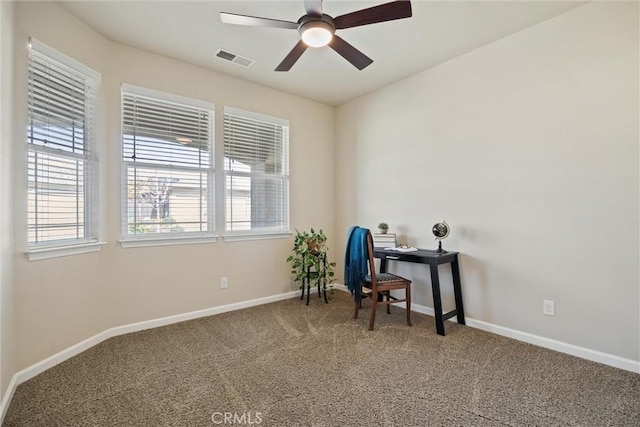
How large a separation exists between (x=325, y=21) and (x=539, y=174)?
7.03 ft

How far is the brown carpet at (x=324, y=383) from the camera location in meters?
1.76

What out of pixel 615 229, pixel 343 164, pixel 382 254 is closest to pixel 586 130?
pixel 615 229

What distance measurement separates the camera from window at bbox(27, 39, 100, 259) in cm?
222

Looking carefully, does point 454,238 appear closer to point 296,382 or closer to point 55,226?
point 296,382

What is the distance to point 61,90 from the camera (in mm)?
2436

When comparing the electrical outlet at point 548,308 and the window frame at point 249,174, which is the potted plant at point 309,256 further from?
the electrical outlet at point 548,308

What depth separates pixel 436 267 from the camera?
2895mm

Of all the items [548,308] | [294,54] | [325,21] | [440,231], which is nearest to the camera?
[325,21]

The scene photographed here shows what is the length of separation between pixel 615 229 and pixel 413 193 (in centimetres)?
175

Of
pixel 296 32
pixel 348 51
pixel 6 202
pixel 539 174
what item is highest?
pixel 296 32

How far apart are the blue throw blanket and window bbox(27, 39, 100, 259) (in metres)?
2.31

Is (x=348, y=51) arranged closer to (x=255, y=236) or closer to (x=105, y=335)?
(x=255, y=236)

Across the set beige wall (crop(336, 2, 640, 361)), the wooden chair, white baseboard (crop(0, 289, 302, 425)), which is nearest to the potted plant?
white baseboard (crop(0, 289, 302, 425))

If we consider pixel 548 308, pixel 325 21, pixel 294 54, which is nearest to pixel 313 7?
pixel 325 21
